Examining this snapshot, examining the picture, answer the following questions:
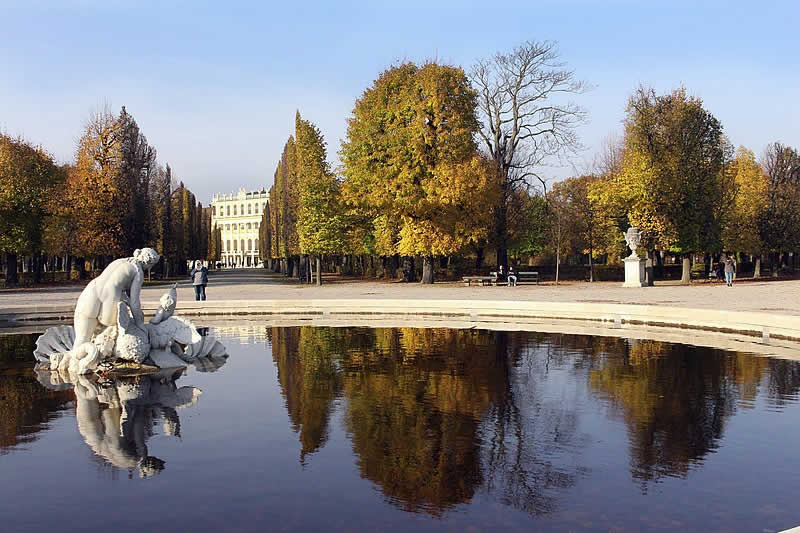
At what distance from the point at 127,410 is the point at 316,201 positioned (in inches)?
1500

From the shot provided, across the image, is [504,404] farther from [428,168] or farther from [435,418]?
[428,168]

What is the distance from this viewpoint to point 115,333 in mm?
12836

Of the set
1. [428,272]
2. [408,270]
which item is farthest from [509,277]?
[408,270]

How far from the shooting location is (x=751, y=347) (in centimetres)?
1530

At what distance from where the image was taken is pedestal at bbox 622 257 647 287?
131 ft

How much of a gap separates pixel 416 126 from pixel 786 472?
36.5 meters

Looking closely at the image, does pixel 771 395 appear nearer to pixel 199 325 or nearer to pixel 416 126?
pixel 199 325

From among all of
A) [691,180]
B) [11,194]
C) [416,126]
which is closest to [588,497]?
[416,126]

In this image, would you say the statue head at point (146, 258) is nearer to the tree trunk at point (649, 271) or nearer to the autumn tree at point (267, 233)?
the tree trunk at point (649, 271)

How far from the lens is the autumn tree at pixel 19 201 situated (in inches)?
1786

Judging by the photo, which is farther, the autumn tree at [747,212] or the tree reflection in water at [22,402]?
the autumn tree at [747,212]

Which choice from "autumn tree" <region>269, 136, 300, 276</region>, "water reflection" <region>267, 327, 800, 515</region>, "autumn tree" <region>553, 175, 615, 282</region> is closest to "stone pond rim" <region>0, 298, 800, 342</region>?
"water reflection" <region>267, 327, 800, 515</region>

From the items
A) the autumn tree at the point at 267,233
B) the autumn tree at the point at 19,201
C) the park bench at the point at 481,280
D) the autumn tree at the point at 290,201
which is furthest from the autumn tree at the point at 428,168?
the autumn tree at the point at 267,233

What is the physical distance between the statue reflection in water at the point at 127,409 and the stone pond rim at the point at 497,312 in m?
10.5
